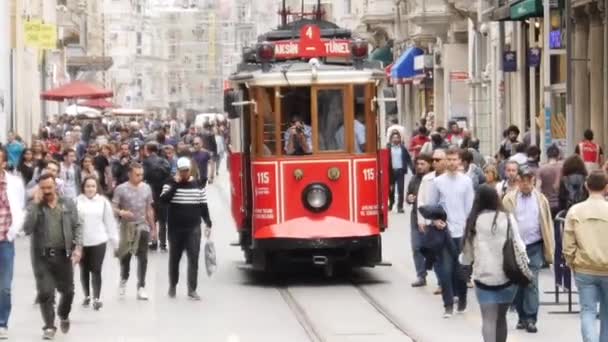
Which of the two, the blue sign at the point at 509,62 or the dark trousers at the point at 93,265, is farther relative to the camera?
the blue sign at the point at 509,62

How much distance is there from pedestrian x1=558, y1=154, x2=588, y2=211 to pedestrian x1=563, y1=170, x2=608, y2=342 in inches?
217

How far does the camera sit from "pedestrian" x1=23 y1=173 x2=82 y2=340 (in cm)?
1619

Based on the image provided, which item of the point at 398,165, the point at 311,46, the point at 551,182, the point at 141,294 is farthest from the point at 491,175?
the point at 398,165

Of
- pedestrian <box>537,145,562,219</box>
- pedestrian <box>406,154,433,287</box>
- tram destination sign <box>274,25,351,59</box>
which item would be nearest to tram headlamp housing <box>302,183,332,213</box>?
pedestrian <box>406,154,433,287</box>

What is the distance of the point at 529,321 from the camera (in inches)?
648

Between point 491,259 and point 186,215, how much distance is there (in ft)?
23.3

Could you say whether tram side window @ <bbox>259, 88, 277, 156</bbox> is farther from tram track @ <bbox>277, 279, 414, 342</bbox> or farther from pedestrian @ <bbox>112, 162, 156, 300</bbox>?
tram track @ <bbox>277, 279, 414, 342</bbox>

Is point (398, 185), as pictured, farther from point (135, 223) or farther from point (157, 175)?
point (135, 223)

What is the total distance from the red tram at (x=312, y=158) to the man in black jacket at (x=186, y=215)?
1.27 m

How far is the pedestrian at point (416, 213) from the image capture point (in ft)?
66.7

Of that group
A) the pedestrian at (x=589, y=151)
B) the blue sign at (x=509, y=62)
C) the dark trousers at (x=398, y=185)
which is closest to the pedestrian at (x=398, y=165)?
the dark trousers at (x=398, y=185)

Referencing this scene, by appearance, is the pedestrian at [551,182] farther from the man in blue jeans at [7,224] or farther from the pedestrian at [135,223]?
the man in blue jeans at [7,224]

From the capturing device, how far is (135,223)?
2009cm

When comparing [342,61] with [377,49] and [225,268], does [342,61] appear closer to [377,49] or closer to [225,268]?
[225,268]
